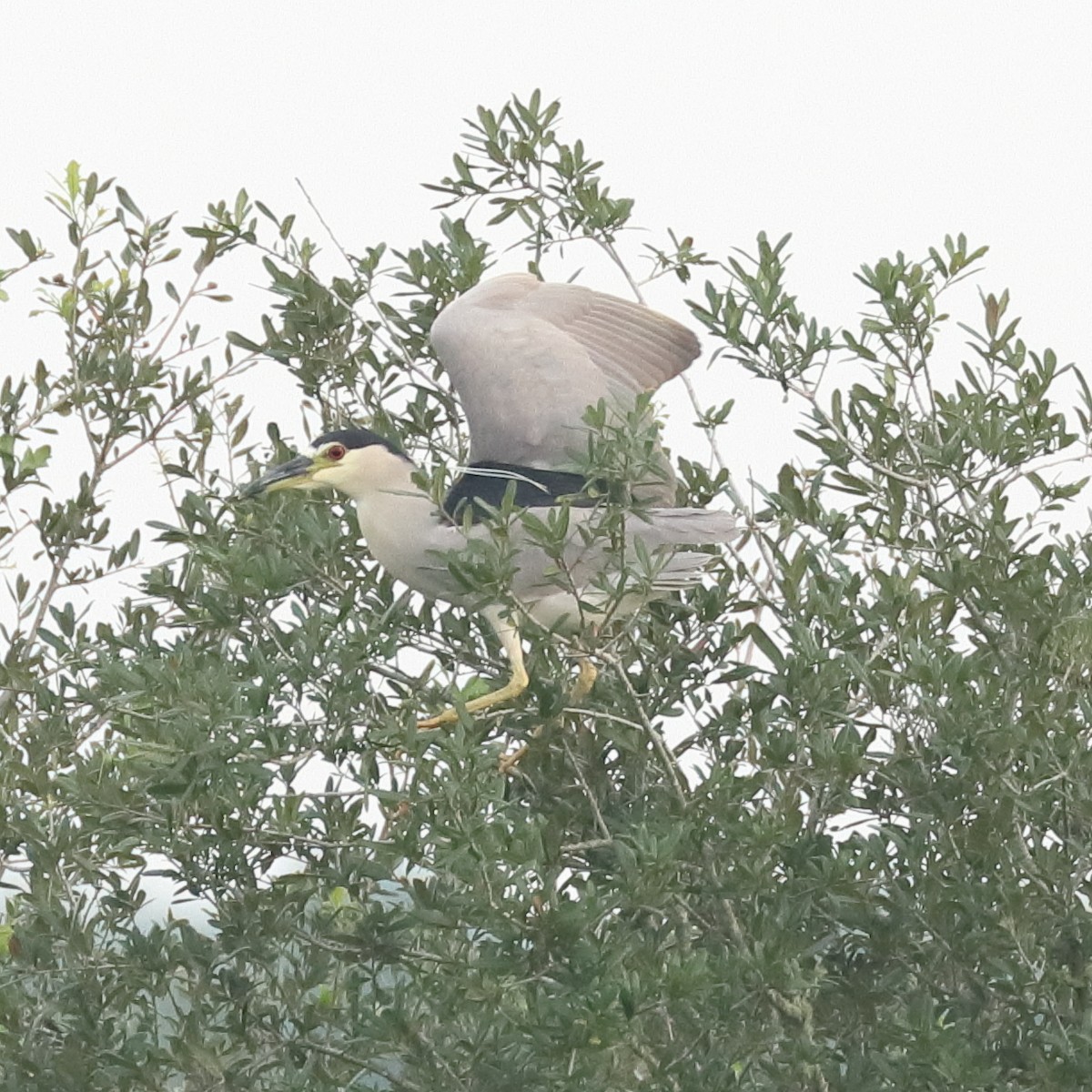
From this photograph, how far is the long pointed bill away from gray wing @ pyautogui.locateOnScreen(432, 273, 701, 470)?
1.48 ft

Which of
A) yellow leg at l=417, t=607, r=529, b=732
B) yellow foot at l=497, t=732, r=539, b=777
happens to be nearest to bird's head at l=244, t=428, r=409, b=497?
yellow leg at l=417, t=607, r=529, b=732

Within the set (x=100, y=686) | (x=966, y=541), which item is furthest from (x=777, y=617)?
(x=100, y=686)

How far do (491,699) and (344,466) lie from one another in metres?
0.81

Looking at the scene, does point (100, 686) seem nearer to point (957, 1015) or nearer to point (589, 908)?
point (589, 908)

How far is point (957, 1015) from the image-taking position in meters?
4.03

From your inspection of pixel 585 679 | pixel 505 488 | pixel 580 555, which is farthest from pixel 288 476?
pixel 580 555

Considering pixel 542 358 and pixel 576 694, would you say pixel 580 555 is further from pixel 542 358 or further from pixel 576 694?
pixel 542 358

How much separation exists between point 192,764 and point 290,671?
1.24ft

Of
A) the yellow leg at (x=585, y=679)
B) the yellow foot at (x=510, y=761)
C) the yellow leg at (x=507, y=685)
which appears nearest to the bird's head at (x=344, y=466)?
the yellow leg at (x=507, y=685)

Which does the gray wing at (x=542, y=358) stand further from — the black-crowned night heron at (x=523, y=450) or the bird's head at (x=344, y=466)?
the bird's head at (x=344, y=466)

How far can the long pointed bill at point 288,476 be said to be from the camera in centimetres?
480

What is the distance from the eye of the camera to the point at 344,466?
479 centimetres

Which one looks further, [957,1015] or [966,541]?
[966,541]

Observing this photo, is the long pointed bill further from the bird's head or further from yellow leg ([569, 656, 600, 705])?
yellow leg ([569, 656, 600, 705])
